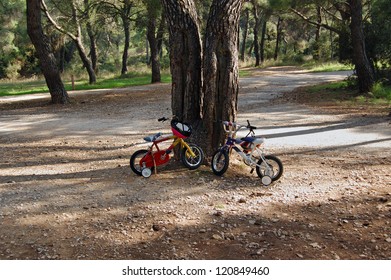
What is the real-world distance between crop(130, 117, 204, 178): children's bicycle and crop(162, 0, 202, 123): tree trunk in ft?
1.26

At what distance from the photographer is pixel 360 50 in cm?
1544

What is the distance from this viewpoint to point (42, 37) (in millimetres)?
16375

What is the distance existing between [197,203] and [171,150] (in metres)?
1.29

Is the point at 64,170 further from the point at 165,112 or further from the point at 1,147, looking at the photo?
the point at 165,112

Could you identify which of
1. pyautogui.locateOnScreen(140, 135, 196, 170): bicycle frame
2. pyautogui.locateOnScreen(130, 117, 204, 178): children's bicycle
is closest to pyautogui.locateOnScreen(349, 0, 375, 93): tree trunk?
pyautogui.locateOnScreen(130, 117, 204, 178): children's bicycle

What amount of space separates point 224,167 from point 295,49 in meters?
49.5

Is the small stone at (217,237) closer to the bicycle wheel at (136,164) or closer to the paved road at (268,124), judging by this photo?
the bicycle wheel at (136,164)

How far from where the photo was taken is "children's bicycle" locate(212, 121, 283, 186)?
611 centimetres

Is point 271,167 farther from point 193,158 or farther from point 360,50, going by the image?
point 360,50

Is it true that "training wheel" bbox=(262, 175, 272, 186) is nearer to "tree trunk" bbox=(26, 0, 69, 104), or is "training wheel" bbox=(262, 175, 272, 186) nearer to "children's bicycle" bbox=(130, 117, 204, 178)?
"children's bicycle" bbox=(130, 117, 204, 178)

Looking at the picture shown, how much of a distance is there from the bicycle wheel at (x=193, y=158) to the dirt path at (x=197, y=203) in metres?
0.15

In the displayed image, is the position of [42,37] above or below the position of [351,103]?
above

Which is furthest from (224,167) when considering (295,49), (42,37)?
(295,49)

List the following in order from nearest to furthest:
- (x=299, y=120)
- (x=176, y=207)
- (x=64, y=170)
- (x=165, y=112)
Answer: (x=176, y=207)
(x=64, y=170)
(x=299, y=120)
(x=165, y=112)
